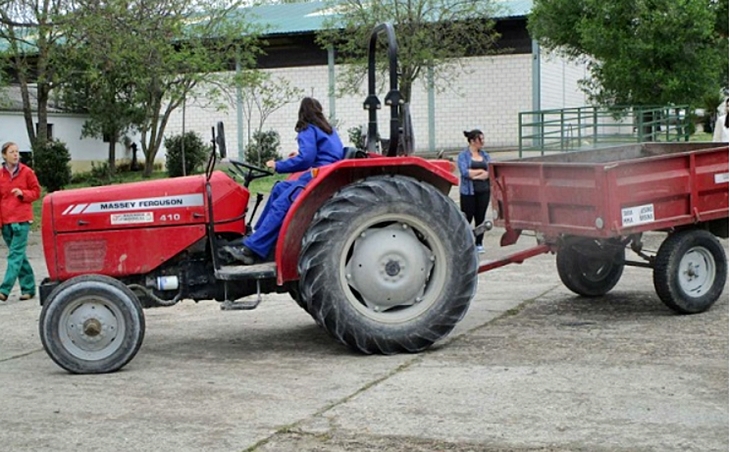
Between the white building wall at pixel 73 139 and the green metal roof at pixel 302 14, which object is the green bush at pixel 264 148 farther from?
the white building wall at pixel 73 139

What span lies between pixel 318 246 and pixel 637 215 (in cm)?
288

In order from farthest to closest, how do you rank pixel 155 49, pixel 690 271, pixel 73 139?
Answer: pixel 73 139
pixel 155 49
pixel 690 271

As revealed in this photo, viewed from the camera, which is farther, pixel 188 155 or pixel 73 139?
pixel 73 139

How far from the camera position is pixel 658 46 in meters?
30.3

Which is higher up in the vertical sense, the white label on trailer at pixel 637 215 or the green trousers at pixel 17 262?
the white label on trailer at pixel 637 215

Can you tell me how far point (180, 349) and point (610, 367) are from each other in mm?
3261

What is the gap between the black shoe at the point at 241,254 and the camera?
8.56m

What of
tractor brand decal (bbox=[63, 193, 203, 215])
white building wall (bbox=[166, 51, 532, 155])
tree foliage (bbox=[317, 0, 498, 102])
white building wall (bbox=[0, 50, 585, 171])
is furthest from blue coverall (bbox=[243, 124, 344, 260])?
white building wall (bbox=[166, 51, 532, 155])

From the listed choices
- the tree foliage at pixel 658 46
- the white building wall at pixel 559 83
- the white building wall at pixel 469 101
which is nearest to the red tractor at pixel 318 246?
the tree foliage at pixel 658 46

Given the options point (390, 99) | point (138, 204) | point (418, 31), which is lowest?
point (138, 204)

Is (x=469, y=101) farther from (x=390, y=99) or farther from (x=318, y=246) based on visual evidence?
(x=318, y=246)

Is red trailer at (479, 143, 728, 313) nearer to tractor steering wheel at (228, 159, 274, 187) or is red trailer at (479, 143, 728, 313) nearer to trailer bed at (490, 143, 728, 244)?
trailer bed at (490, 143, 728, 244)

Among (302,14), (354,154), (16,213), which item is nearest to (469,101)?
(302,14)

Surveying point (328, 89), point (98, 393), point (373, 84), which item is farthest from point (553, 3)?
point (98, 393)
